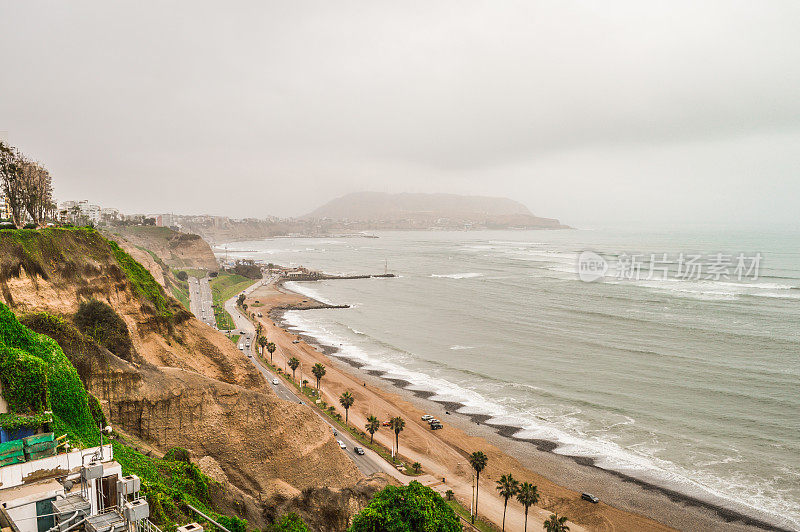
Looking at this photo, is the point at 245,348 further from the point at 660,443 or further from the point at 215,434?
the point at 660,443

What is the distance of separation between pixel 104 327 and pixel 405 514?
72.1 feet

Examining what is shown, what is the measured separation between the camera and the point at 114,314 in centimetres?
3077

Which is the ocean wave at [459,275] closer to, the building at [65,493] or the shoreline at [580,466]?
the shoreline at [580,466]

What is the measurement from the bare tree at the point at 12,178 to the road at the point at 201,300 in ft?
146

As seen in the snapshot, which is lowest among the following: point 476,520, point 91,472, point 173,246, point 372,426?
point 476,520

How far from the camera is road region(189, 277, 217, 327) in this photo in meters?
95.6

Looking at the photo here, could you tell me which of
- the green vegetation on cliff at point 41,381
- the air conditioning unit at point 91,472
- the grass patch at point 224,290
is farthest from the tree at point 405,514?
the grass patch at point 224,290

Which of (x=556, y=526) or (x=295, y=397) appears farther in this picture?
(x=295, y=397)

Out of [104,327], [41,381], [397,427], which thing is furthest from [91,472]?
[397,427]

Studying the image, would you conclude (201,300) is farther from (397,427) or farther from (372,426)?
(397,427)

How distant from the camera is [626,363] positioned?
68.1 m

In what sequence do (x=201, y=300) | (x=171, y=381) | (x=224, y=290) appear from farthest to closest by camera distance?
(x=224, y=290) → (x=201, y=300) → (x=171, y=381)

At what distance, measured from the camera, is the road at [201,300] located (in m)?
95.6

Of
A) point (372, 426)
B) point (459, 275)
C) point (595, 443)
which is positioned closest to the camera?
point (372, 426)
